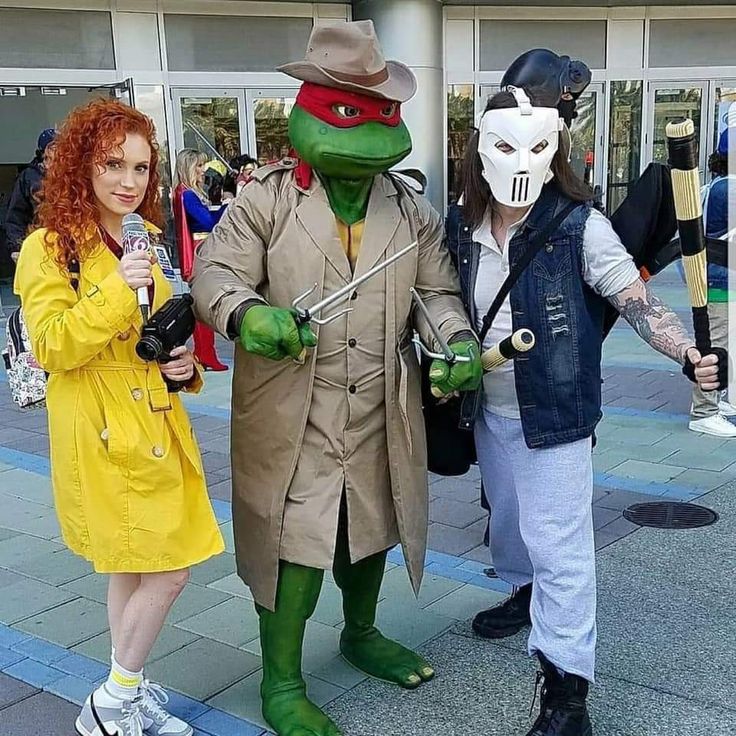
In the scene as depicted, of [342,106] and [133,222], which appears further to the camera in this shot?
[342,106]

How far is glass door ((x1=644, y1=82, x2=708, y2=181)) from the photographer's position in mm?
13633

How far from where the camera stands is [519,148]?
8.07 feet

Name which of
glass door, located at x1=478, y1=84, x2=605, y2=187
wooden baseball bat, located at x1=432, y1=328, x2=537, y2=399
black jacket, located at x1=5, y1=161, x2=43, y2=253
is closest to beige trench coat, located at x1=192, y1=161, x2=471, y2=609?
wooden baseball bat, located at x1=432, y1=328, x2=537, y2=399

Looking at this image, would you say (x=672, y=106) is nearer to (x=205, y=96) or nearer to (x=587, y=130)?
(x=587, y=130)

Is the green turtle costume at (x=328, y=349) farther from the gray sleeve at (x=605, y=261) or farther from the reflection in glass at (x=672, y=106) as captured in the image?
the reflection in glass at (x=672, y=106)

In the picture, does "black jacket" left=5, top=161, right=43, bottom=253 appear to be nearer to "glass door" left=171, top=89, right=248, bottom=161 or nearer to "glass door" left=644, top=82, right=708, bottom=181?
"glass door" left=171, top=89, right=248, bottom=161

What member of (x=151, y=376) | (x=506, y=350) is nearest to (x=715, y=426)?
(x=506, y=350)

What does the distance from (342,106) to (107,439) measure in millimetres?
1083

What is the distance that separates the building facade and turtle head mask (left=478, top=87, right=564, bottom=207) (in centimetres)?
834

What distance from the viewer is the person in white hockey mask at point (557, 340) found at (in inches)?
97.4

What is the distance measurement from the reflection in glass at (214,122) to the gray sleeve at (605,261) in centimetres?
1008

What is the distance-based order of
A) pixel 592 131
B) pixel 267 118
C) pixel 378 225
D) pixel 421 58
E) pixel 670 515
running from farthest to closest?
pixel 592 131
pixel 267 118
pixel 421 58
pixel 670 515
pixel 378 225

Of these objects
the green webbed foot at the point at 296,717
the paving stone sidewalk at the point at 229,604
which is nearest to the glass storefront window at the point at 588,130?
the paving stone sidewalk at the point at 229,604

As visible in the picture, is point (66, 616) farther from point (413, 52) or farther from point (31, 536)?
point (413, 52)
